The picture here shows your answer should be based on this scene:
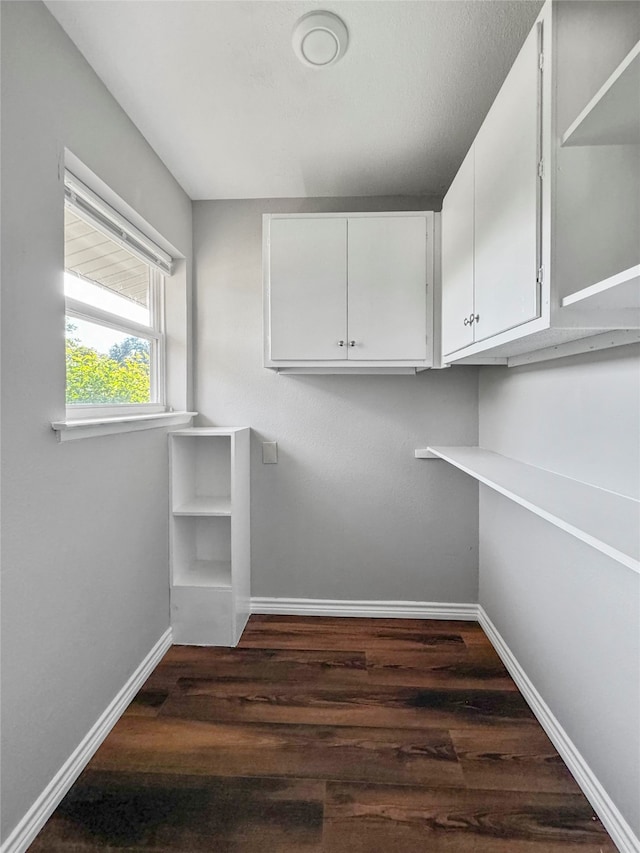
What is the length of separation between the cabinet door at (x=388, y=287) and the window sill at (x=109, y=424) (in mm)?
980

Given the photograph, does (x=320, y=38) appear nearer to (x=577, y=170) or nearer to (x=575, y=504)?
(x=577, y=170)

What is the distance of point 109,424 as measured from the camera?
1614mm

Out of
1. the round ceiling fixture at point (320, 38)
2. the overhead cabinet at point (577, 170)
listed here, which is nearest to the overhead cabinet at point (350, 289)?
the round ceiling fixture at point (320, 38)

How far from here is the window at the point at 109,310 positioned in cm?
160

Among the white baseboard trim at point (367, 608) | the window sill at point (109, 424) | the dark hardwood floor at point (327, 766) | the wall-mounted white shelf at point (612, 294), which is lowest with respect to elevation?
the dark hardwood floor at point (327, 766)

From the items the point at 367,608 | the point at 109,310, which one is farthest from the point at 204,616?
the point at 109,310

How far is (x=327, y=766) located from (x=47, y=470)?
1358mm

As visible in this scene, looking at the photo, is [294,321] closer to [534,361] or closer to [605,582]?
[534,361]

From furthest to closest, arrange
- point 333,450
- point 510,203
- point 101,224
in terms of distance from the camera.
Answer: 1. point 333,450
2. point 101,224
3. point 510,203

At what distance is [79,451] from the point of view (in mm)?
1481

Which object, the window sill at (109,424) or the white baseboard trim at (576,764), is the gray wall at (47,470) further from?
the white baseboard trim at (576,764)

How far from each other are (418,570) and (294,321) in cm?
156

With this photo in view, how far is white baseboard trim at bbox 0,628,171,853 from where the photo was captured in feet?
3.98

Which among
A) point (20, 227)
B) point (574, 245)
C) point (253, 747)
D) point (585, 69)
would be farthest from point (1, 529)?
point (585, 69)
